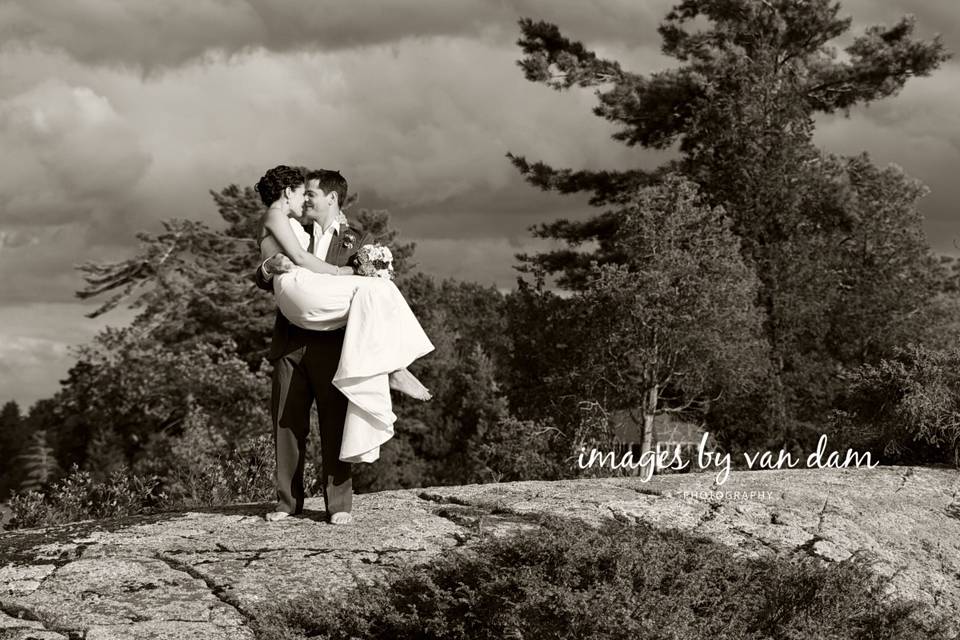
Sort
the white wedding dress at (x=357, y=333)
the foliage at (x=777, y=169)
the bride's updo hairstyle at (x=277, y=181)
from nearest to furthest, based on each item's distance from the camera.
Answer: the white wedding dress at (x=357, y=333) → the bride's updo hairstyle at (x=277, y=181) → the foliage at (x=777, y=169)

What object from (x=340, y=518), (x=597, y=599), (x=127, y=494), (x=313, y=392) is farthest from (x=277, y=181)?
(x=127, y=494)

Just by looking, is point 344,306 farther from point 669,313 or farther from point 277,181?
point 669,313

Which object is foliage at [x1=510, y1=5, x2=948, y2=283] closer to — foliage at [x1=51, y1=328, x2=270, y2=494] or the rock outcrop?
foliage at [x1=51, y1=328, x2=270, y2=494]

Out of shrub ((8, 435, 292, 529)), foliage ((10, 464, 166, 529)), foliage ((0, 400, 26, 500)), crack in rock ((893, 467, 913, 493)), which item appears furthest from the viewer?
foliage ((0, 400, 26, 500))

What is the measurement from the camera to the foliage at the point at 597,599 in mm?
4613

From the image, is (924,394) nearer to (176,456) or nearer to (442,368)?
(176,456)

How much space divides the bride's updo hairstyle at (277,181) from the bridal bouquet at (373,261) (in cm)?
60

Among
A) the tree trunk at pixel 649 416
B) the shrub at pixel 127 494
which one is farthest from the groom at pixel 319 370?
the tree trunk at pixel 649 416

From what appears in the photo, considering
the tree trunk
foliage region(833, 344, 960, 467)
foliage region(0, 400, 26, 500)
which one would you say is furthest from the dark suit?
foliage region(0, 400, 26, 500)

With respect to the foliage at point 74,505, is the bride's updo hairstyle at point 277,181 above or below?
above

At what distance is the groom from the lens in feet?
21.6

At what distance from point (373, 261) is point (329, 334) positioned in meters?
0.54

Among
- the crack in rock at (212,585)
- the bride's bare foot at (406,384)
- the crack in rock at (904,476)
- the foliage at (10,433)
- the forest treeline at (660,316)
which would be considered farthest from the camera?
the foliage at (10,433)

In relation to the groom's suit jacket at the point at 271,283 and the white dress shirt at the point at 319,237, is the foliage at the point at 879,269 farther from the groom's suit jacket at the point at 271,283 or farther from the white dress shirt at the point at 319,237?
the white dress shirt at the point at 319,237
